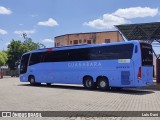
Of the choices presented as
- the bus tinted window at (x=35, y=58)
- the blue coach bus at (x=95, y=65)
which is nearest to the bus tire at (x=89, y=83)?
the blue coach bus at (x=95, y=65)

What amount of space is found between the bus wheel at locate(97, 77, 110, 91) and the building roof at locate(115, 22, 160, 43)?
8.94 meters

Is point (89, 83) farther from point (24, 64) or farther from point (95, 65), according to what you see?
point (24, 64)

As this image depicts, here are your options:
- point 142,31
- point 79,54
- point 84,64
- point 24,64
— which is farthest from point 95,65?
point 142,31

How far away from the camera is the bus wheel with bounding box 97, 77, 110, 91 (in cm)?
2228

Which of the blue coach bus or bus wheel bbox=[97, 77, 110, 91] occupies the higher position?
the blue coach bus

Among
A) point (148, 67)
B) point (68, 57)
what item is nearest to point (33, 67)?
point (68, 57)

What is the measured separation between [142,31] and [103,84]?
10771 millimetres

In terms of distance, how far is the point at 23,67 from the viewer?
29906 mm

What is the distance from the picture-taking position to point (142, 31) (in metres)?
31.3

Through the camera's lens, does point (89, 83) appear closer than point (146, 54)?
No

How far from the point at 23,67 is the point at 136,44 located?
13.1m

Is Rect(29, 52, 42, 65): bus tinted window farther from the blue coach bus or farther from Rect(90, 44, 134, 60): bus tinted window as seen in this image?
Rect(90, 44, 134, 60): bus tinted window

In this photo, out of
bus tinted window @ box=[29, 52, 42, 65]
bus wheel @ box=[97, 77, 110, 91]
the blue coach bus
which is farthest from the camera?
bus tinted window @ box=[29, 52, 42, 65]

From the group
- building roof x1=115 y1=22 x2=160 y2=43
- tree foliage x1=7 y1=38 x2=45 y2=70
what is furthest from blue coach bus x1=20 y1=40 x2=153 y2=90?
tree foliage x1=7 y1=38 x2=45 y2=70
